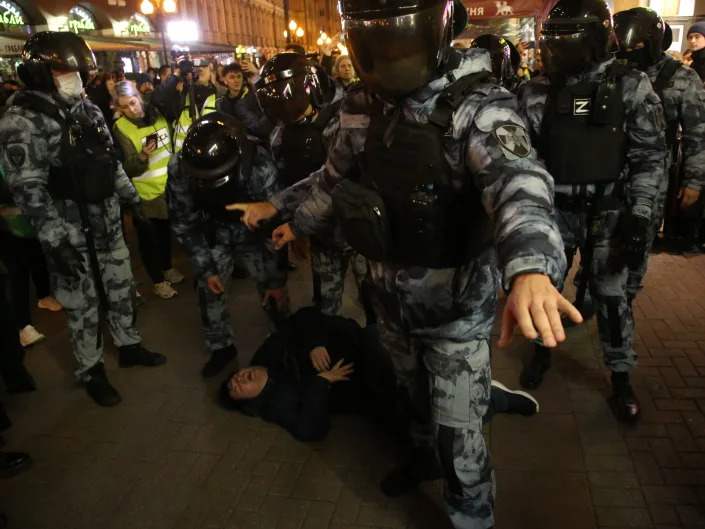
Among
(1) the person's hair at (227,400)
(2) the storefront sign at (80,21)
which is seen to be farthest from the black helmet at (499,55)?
(2) the storefront sign at (80,21)

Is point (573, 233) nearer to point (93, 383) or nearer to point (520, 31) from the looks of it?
point (93, 383)

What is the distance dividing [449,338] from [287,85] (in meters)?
2.59

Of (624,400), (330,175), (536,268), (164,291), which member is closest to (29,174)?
(330,175)

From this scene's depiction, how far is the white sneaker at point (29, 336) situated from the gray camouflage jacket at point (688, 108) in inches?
214

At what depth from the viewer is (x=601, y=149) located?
3.05 metres

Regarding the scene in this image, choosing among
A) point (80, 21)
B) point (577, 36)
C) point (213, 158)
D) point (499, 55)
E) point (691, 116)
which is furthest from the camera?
point (80, 21)

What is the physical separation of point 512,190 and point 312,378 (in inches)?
85.7

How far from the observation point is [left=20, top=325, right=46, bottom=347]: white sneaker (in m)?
4.73

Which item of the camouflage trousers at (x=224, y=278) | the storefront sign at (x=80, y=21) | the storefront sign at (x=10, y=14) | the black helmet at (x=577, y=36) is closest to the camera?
the black helmet at (x=577, y=36)

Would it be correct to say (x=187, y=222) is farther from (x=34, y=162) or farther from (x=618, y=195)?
(x=618, y=195)

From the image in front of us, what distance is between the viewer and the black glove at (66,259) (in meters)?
3.37

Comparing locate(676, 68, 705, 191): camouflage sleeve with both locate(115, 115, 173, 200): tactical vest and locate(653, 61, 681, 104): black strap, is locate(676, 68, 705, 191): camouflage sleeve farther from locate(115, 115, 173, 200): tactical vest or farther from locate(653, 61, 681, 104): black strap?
locate(115, 115, 173, 200): tactical vest

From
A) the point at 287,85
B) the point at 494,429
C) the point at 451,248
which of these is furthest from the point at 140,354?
the point at 451,248

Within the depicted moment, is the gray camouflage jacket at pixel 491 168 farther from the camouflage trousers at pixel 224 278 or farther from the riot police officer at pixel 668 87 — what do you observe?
the riot police officer at pixel 668 87
